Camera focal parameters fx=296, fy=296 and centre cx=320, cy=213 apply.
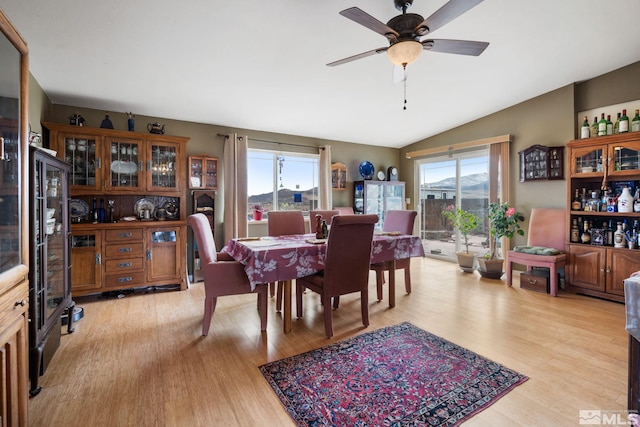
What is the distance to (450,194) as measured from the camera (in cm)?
579

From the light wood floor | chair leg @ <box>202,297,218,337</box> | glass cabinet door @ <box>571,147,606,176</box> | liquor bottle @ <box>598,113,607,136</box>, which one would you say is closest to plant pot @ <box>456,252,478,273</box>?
the light wood floor

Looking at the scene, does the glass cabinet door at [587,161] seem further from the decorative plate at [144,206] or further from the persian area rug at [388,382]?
the decorative plate at [144,206]

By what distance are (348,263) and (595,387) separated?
1.76 metres

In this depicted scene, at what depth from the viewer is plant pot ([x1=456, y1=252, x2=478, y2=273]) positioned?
4.86 m

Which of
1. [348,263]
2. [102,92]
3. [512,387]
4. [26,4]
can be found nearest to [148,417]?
[348,263]

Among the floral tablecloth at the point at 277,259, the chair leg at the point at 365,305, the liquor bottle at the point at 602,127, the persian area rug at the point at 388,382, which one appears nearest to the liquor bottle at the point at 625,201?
the liquor bottle at the point at 602,127

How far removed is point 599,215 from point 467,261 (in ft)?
5.80

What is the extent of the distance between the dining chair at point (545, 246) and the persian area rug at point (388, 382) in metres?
2.23

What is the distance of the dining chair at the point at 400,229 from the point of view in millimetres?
3412

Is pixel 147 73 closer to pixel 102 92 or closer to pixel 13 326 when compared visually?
pixel 102 92

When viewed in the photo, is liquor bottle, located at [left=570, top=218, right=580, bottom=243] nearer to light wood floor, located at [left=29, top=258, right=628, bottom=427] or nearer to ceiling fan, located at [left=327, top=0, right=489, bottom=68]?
light wood floor, located at [left=29, top=258, right=628, bottom=427]

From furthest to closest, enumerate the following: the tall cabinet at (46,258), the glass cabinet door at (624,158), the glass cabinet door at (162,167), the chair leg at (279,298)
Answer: the glass cabinet door at (162,167)
the glass cabinet door at (624,158)
the chair leg at (279,298)
the tall cabinet at (46,258)

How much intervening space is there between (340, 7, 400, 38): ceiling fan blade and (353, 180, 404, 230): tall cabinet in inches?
147

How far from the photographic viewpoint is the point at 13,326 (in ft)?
3.97
